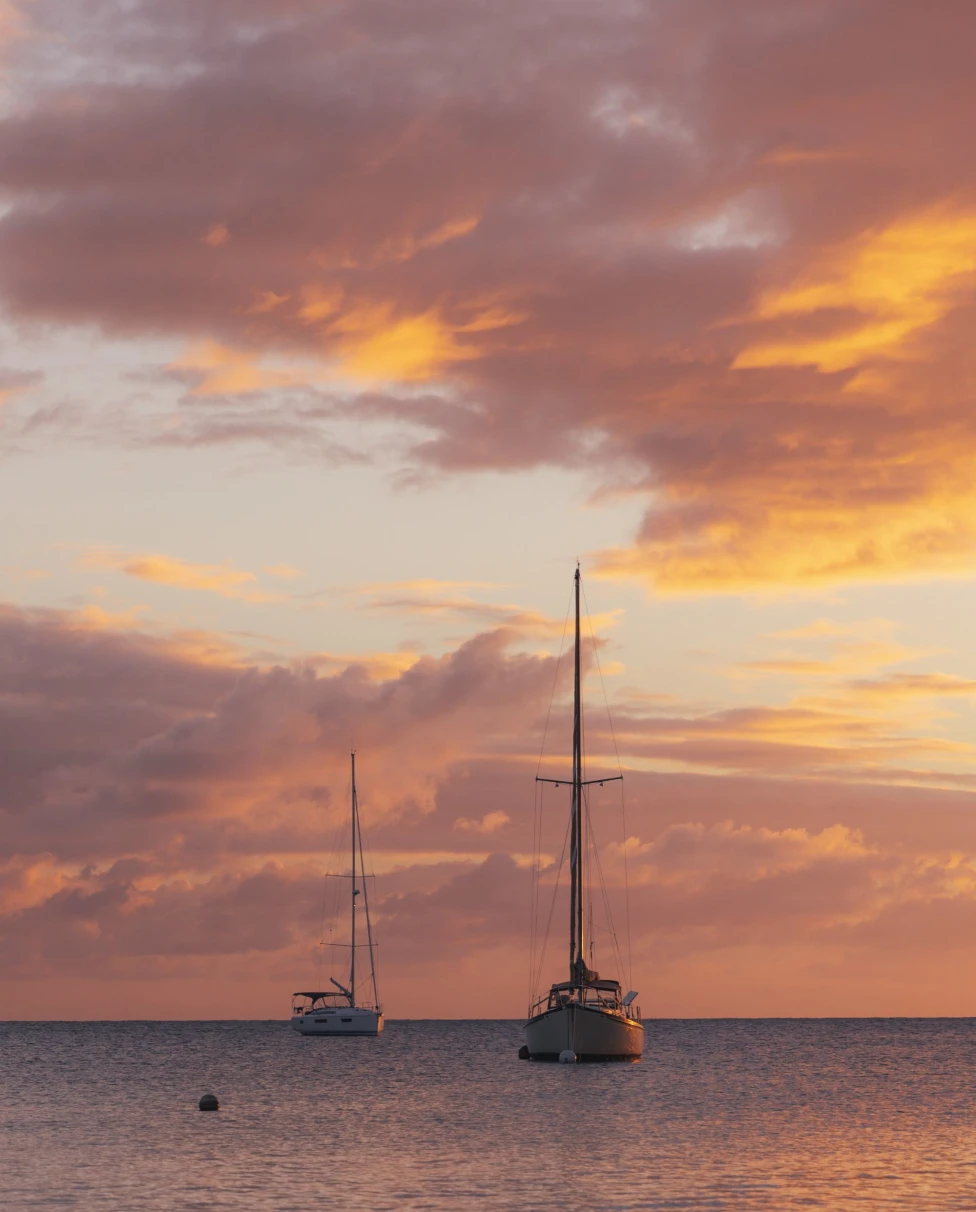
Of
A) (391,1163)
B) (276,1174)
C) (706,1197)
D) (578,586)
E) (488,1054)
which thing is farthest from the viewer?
(488,1054)

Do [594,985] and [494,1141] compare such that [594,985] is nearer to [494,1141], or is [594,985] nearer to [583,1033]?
[583,1033]

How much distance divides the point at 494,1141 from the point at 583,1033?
30.4 metres

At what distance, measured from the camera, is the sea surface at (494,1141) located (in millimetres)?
59062

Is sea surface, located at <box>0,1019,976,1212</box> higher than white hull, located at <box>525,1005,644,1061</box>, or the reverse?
white hull, located at <box>525,1005,644,1061</box>

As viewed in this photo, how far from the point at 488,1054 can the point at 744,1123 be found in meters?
105

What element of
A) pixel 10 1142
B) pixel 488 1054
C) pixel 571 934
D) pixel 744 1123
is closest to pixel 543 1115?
pixel 744 1123

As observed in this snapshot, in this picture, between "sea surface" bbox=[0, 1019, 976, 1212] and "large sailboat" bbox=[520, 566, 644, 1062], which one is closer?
"sea surface" bbox=[0, 1019, 976, 1212]

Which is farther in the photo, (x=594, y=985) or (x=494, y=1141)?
(x=594, y=985)

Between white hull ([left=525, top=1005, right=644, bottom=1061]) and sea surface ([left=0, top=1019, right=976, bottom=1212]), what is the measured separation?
2.33 meters

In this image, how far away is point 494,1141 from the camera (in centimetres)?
7806

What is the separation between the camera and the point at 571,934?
10725 centimetres

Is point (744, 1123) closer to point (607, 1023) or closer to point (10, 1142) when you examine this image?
point (607, 1023)

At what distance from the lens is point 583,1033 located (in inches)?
4245

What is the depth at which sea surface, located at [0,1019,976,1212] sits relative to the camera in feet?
194
